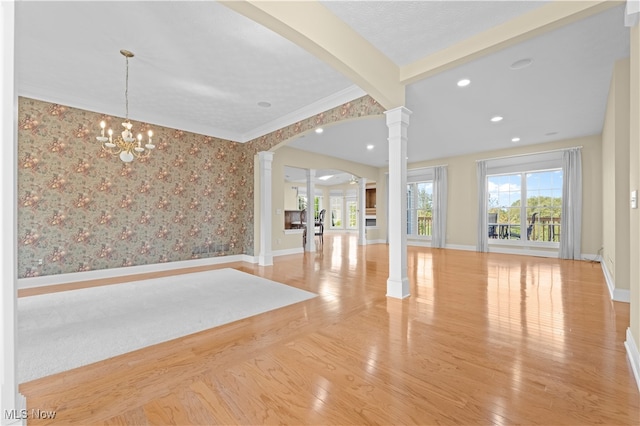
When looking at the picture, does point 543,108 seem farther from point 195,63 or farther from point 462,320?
point 195,63

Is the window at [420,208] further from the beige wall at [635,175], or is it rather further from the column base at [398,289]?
the beige wall at [635,175]

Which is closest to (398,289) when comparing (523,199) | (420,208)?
(523,199)

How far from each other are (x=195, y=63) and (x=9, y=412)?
131 inches

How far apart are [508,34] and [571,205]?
225 inches

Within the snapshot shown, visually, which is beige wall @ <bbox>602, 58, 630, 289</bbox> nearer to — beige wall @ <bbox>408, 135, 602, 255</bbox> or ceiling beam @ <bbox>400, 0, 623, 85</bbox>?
ceiling beam @ <bbox>400, 0, 623, 85</bbox>

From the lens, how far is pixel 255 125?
5406 mm

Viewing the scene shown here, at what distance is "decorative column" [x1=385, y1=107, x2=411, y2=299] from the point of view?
3316 mm

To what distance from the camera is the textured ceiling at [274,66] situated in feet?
7.80

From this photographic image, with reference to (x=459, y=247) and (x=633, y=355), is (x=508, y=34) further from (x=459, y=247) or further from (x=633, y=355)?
(x=459, y=247)

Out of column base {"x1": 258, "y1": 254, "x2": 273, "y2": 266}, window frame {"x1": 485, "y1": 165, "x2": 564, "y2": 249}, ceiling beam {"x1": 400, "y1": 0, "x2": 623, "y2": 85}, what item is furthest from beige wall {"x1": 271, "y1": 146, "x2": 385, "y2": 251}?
window frame {"x1": 485, "y1": 165, "x2": 564, "y2": 249}

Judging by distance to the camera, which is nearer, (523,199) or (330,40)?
(330,40)

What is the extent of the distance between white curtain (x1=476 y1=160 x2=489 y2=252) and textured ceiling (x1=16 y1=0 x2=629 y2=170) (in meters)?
2.06

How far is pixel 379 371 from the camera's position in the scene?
5.72 ft

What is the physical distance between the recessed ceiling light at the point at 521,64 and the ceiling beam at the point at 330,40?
1.30 metres
